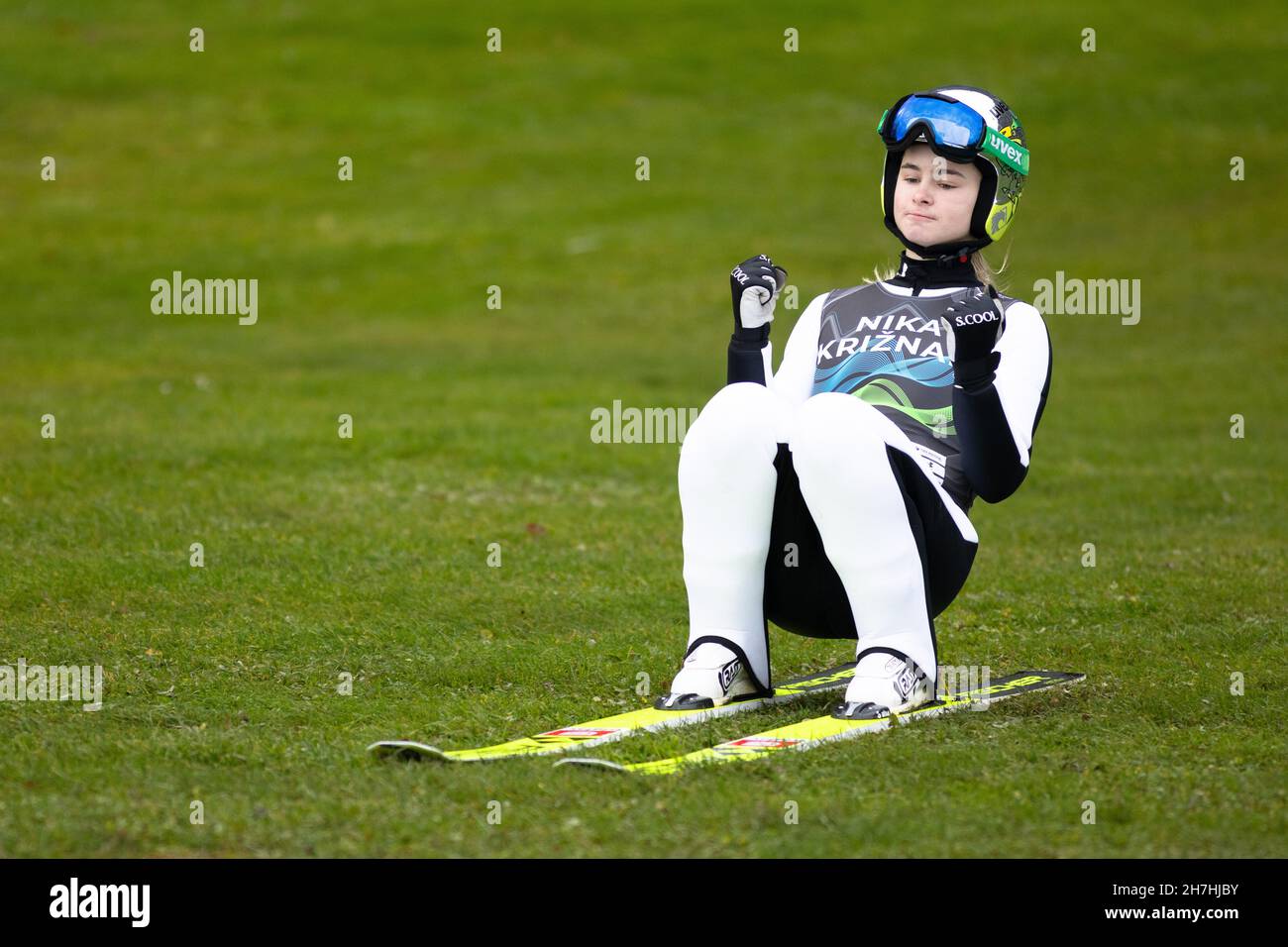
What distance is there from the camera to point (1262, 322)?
2247 cm

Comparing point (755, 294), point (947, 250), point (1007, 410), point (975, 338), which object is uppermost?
point (947, 250)

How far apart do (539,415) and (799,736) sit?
34.6ft

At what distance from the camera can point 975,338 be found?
21.4 feet

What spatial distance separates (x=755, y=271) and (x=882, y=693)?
193 cm

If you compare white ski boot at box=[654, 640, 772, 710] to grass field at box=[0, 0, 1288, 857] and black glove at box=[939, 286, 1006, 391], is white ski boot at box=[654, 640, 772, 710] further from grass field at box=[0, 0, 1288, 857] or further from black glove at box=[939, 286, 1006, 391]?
black glove at box=[939, 286, 1006, 391]

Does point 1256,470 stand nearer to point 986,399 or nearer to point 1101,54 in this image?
point 986,399

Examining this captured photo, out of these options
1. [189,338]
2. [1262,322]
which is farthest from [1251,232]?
[189,338]

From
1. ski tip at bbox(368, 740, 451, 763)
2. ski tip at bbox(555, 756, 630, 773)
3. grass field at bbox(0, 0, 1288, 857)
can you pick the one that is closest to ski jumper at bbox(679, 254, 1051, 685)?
grass field at bbox(0, 0, 1288, 857)

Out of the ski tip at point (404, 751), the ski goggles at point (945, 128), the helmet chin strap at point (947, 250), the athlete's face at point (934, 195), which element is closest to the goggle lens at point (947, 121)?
the ski goggles at point (945, 128)

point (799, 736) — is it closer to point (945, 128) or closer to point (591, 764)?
point (591, 764)

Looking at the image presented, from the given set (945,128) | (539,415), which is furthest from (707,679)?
(539,415)

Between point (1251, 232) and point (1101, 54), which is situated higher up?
point (1101, 54)

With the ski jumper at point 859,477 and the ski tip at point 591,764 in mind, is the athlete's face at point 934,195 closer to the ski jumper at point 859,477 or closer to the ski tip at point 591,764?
the ski jumper at point 859,477
